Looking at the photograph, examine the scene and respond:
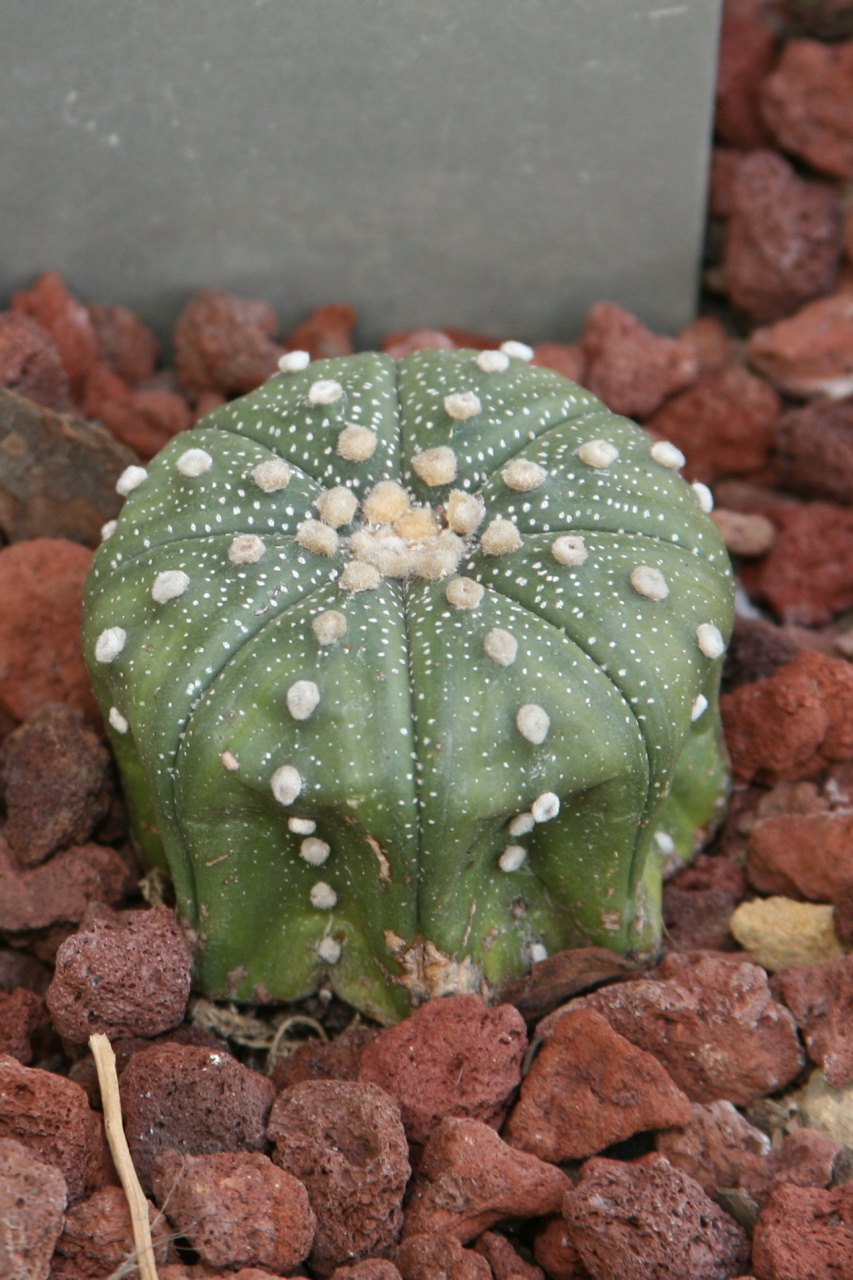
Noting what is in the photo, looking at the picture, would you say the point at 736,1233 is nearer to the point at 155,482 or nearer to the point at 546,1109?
the point at 546,1109

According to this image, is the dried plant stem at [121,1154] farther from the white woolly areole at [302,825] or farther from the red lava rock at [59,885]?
the white woolly areole at [302,825]

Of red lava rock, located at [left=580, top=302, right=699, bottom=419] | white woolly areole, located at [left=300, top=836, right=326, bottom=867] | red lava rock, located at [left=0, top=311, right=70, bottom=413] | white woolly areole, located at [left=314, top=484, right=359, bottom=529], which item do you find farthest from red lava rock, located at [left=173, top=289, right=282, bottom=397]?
white woolly areole, located at [left=300, top=836, right=326, bottom=867]

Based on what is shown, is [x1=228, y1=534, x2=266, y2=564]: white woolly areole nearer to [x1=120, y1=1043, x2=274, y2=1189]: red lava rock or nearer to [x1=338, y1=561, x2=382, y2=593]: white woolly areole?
[x1=338, y1=561, x2=382, y2=593]: white woolly areole

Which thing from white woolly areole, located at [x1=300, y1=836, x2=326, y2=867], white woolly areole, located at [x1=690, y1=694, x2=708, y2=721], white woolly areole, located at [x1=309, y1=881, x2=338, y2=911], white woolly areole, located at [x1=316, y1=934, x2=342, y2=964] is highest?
white woolly areole, located at [x1=690, y1=694, x2=708, y2=721]

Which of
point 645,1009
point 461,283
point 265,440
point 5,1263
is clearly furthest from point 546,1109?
point 461,283

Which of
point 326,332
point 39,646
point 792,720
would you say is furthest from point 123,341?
point 792,720

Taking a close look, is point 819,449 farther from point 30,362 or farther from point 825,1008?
point 30,362
